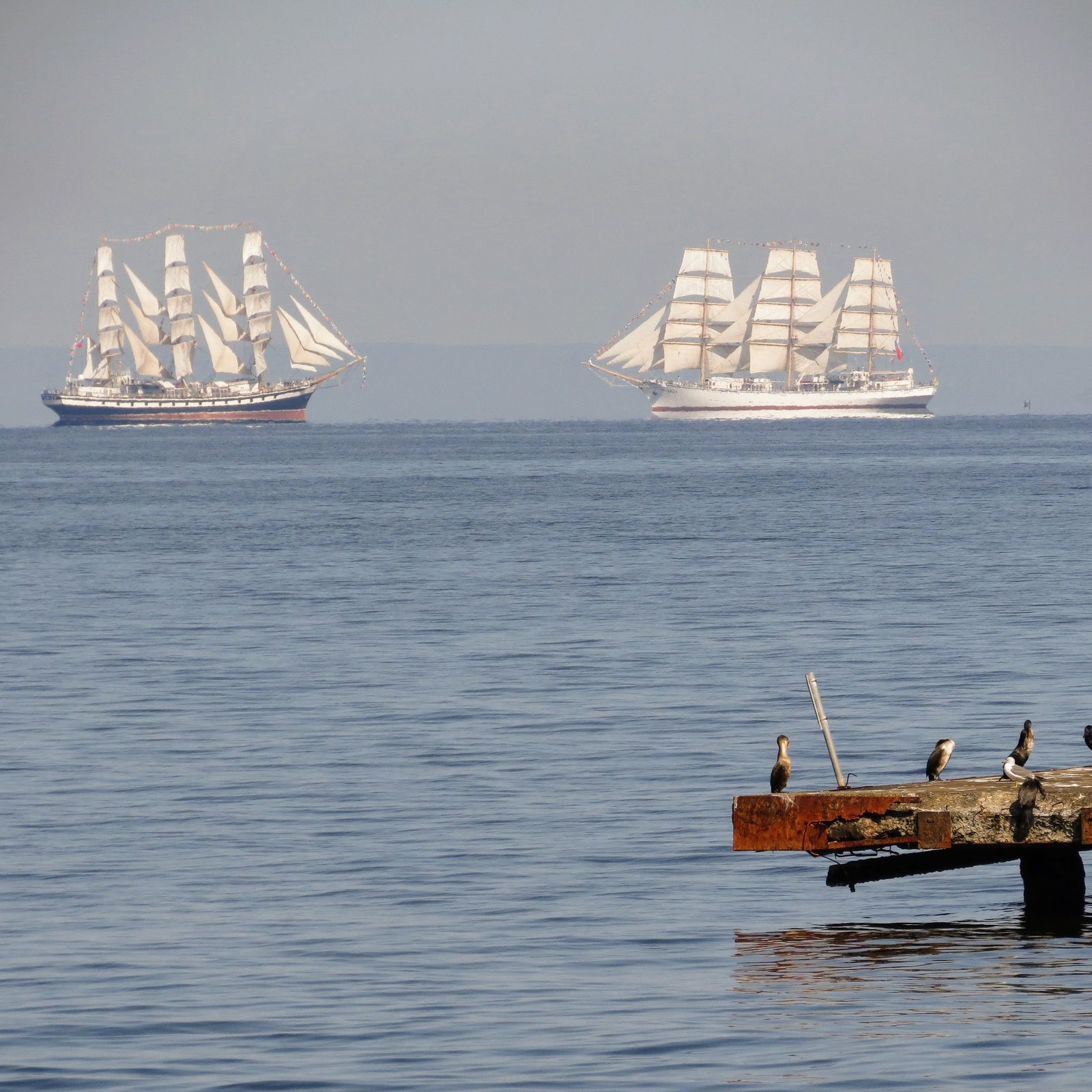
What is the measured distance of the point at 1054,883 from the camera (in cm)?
1822

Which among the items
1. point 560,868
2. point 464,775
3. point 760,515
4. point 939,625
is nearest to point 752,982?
point 560,868

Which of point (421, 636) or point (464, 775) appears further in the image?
point (421, 636)

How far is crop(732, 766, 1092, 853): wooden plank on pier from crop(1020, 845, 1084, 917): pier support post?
83 centimetres

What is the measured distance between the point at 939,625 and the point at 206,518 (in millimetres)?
51664

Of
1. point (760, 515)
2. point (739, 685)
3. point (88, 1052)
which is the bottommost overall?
point (88, 1052)

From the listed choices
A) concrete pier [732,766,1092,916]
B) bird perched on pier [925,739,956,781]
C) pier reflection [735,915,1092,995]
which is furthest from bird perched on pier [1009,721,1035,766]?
pier reflection [735,915,1092,995]

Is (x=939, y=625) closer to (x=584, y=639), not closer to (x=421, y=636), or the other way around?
(x=584, y=639)

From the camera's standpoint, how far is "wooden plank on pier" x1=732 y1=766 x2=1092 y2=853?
17.0 m

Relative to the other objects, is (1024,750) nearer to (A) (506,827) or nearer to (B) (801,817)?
(B) (801,817)

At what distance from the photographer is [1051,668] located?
116 feet

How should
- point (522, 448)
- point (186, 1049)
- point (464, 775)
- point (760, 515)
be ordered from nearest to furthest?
point (186, 1049) < point (464, 775) < point (760, 515) < point (522, 448)

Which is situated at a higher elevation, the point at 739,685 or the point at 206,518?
the point at 206,518

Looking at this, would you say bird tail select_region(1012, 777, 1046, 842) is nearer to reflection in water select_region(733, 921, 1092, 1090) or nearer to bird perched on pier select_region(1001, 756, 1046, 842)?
bird perched on pier select_region(1001, 756, 1046, 842)

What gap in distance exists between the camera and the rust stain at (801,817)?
17297 mm
